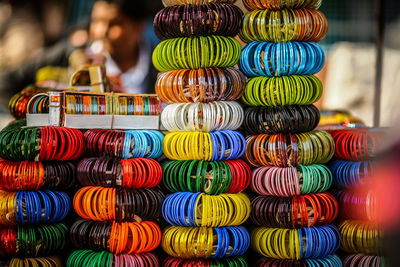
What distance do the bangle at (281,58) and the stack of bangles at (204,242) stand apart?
3.28 ft

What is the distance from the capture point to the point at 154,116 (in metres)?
3.36

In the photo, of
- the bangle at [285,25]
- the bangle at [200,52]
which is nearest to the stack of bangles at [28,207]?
the bangle at [200,52]

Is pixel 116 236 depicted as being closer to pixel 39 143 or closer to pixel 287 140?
pixel 39 143

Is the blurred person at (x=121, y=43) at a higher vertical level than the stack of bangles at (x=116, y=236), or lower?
higher

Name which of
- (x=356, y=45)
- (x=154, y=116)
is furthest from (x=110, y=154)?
(x=356, y=45)

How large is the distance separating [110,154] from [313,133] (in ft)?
4.17

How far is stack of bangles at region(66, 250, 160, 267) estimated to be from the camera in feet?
9.63

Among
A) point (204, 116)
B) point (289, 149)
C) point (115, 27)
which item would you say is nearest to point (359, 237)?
point (289, 149)

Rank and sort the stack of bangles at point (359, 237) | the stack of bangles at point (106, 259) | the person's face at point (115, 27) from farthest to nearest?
the person's face at point (115, 27) → the stack of bangles at point (359, 237) → the stack of bangles at point (106, 259)

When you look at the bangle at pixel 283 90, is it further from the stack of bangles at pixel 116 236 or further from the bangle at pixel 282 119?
the stack of bangles at pixel 116 236

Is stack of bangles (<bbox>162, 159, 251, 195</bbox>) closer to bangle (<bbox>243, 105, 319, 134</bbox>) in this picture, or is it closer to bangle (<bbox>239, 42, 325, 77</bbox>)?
bangle (<bbox>243, 105, 319, 134</bbox>)

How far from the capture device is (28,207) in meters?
2.97

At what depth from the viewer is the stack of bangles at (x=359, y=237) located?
3041 millimetres

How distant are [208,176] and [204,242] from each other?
38 centimetres
